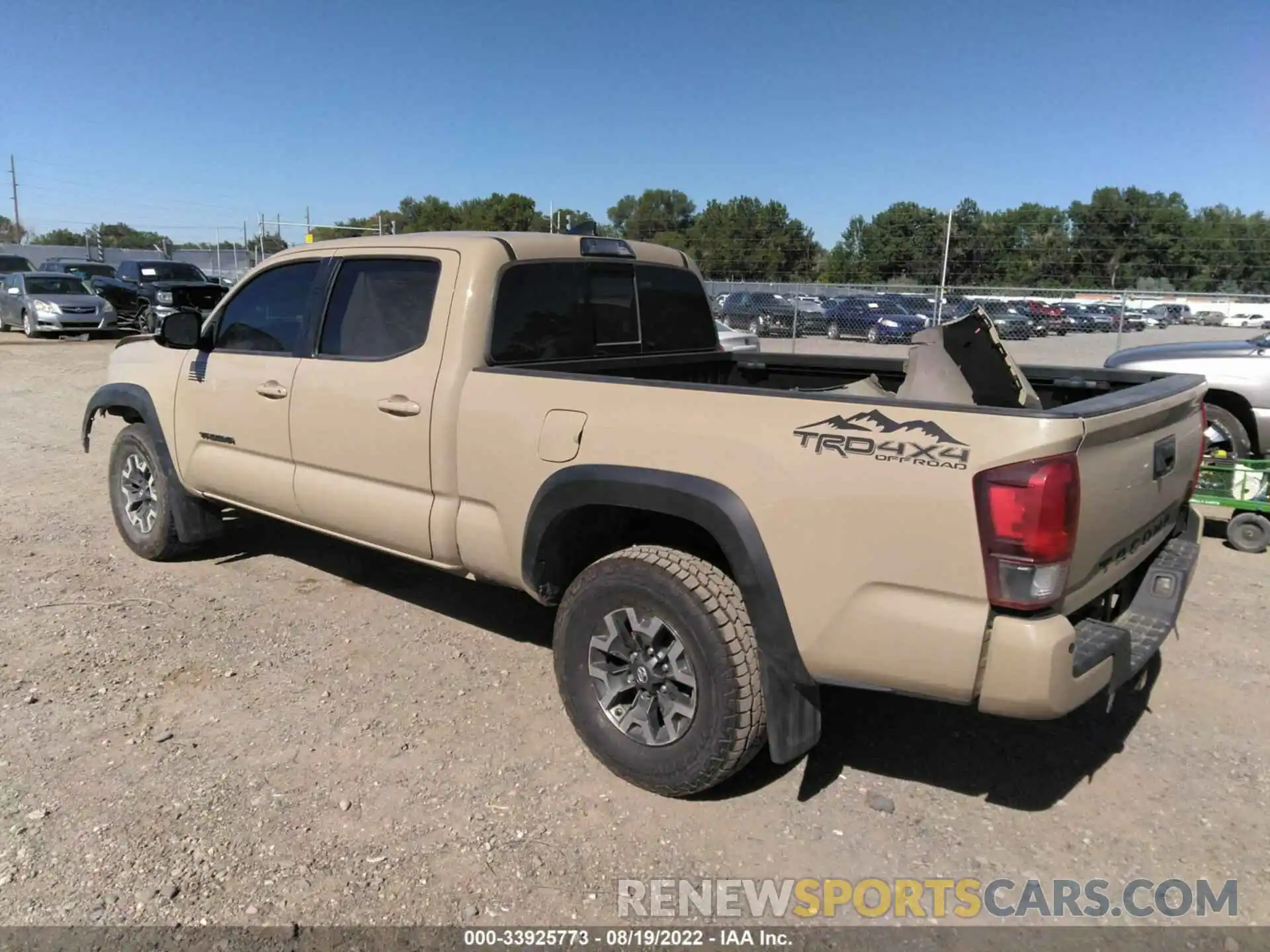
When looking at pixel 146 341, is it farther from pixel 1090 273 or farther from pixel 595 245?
pixel 1090 273

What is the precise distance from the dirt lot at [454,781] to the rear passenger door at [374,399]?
0.74 metres

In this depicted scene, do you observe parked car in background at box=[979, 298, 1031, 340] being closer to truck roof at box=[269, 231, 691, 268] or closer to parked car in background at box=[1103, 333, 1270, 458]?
parked car in background at box=[1103, 333, 1270, 458]

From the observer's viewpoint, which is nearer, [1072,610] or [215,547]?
[1072,610]

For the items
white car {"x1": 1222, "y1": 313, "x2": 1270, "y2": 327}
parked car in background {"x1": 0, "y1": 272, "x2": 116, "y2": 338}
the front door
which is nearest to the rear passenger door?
the front door

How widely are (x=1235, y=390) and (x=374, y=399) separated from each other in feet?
20.1

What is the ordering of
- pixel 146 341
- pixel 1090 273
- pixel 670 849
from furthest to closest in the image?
pixel 1090 273, pixel 146 341, pixel 670 849

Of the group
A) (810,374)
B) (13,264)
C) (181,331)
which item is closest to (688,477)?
(810,374)

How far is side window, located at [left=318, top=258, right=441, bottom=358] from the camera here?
3930 millimetres

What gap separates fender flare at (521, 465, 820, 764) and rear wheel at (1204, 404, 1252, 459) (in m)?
5.36

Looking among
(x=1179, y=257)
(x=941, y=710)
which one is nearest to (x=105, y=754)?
(x=941, y=710)

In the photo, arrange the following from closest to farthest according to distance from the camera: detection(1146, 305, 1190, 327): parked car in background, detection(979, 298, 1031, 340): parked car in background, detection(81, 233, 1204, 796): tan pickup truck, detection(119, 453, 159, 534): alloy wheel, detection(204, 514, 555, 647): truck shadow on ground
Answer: detection(81, 233, 1204, 796): tan pickup truck
detection(204, 514, 555, 647): truck shadow on ground
detection(119, 453, 159, 534): alloy wheel
detection(979, 298, 1031, 340): parked car in background
detection(1146, 305, 1190, 327): parked car in background

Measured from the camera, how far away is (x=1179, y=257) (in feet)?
213

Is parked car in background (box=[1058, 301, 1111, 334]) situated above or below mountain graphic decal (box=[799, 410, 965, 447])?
above

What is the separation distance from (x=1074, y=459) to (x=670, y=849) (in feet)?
5.63
